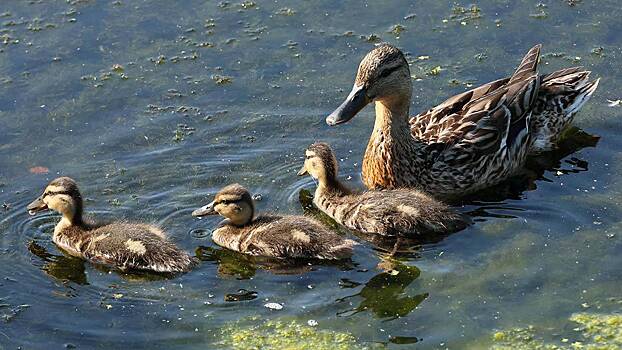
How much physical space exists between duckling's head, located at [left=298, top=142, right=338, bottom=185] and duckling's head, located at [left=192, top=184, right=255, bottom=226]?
0.60m

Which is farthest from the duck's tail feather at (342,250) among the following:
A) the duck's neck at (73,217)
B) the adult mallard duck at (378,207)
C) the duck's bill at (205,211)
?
the duck's neck at (73,217)

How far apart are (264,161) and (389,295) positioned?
6.66 ft

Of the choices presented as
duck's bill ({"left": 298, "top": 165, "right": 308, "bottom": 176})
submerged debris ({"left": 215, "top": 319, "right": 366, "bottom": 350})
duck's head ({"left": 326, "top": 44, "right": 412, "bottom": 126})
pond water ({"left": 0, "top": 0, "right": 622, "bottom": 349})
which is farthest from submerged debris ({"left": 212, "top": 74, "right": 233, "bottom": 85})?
submerged debris ({"left": 215, "top": 319, "right": 366, "bottom": 350})

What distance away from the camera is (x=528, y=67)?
9.37 m

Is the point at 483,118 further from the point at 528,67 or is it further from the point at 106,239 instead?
the point at 106,239

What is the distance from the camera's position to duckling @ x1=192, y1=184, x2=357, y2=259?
7.89m

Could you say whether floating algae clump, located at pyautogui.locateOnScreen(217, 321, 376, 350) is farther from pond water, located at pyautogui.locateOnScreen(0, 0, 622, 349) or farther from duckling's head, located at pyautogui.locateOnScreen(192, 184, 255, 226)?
duckling's head, located at pyautogui.locateOnScreen(192, 184, 255, 226)

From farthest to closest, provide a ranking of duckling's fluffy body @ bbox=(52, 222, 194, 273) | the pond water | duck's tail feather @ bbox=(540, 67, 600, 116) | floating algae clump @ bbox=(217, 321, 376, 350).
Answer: duck's tail feather @ bbox=(540, 67, 600, 116), duckling's fluffy body @ bbox=(52, 222, 194, 273), the pond water, floating algae clump @ bbox=(217, 321, 376, 350)

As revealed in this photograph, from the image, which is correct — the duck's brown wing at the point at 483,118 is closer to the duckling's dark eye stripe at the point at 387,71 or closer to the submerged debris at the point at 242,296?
the duckling's dark eye stripe at the point at 387,71

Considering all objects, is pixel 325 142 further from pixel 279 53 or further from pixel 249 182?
pixel 279 53

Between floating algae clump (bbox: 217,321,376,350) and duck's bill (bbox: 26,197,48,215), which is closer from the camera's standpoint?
floating algae clump (bbox: 217,321,376,350)

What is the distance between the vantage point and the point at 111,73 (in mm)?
10320

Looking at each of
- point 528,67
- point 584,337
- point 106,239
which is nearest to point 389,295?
point 584,337

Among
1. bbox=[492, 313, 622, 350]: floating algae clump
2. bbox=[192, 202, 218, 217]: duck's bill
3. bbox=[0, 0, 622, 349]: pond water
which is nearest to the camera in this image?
bbox=[492, 313, 622, 350]: floating algae clump
